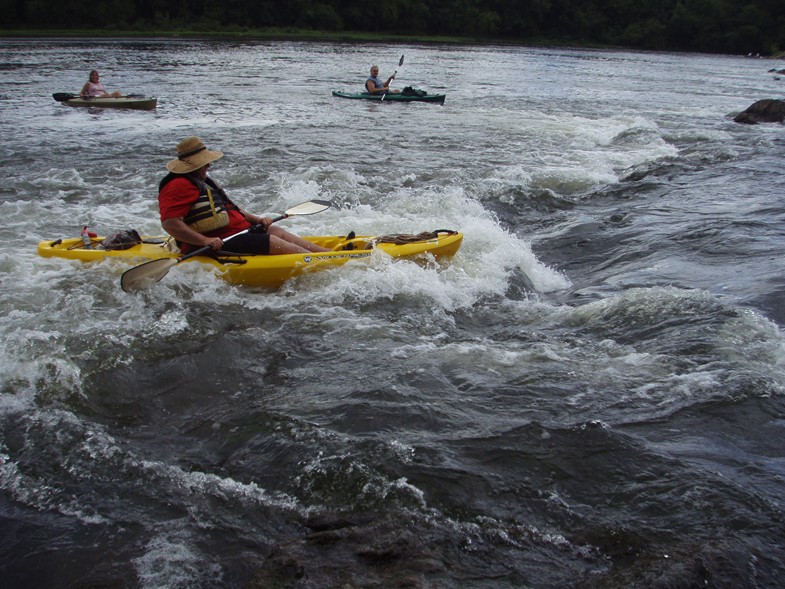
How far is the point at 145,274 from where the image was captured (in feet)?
19.0

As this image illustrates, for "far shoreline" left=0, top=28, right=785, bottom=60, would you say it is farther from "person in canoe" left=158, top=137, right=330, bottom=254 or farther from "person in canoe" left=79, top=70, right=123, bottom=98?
"person in canoe" left=158, top=137, right=330, bottom=254

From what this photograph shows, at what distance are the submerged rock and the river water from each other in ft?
25.4

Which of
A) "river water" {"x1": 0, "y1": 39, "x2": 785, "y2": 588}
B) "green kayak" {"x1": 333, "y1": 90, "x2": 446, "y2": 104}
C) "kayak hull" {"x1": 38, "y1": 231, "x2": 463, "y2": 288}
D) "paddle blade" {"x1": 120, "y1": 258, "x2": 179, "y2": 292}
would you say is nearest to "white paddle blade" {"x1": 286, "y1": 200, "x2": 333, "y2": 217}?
"kayak hull" {"x1": 38, "y1": 231, "x2": 463, "y2": 288}

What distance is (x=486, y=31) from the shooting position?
66.4 m

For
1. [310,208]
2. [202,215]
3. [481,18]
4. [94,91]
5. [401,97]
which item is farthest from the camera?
[481,18]

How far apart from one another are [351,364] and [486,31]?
67.2 meters

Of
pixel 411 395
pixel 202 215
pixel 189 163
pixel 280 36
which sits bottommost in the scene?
pixel 411 395

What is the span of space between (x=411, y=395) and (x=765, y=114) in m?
16.6

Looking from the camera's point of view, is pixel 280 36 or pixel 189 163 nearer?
pixel 189 163

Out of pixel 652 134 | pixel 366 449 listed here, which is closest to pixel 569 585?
pixel 366 449

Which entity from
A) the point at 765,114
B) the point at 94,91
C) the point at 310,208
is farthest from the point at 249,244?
the point at 765,114

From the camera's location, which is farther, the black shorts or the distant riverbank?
the distant riverbank

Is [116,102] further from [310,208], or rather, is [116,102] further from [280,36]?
[280,36]

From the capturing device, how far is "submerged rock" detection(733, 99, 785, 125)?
56.6 feet
